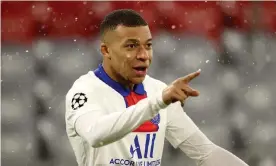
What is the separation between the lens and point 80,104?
6.23 ft

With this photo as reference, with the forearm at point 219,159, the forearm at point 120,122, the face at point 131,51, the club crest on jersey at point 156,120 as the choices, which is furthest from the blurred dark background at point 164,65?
the forearm at point 120,122

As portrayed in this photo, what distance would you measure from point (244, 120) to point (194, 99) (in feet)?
1.04

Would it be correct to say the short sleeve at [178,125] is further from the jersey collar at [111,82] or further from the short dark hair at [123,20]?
the short dark hair at [123,20]

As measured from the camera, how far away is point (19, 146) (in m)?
3.33

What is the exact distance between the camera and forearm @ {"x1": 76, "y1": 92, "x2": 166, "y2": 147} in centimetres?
170

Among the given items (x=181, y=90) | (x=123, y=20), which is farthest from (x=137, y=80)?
(x=181, y=90)

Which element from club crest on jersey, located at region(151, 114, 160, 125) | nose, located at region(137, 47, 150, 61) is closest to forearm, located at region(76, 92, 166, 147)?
nose, located at region(137, 47, 150, 61)

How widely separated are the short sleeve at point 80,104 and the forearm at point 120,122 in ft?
0.19

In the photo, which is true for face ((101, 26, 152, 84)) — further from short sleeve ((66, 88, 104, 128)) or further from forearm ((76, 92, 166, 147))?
forearm ((76, 92, 166, 147))

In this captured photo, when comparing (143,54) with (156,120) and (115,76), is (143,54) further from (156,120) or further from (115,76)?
(156,120)

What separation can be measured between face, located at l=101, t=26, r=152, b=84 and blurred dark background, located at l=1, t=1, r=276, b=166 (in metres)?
1.33

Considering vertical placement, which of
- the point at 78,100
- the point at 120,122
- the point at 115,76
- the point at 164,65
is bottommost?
the point at 120,122

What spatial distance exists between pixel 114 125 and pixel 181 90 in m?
0.25

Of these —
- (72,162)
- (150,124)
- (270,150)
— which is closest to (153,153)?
(150,124)
